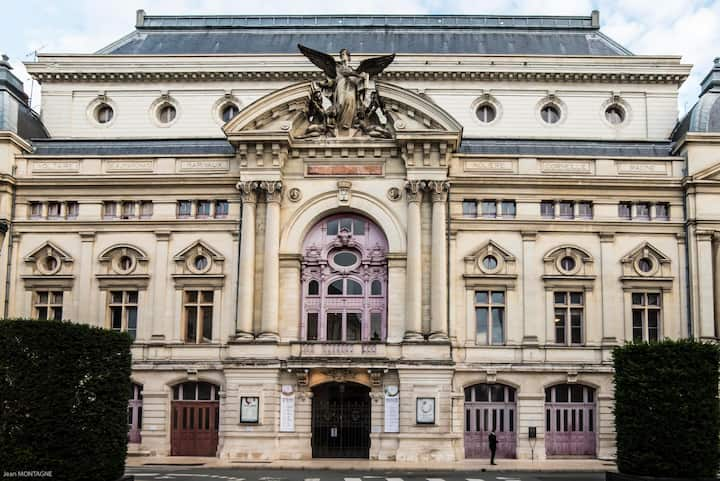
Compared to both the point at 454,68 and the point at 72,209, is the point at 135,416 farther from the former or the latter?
the point at 454,68

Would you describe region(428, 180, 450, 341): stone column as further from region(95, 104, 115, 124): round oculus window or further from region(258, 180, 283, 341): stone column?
region(95, 104, 115, 124): round oculus window

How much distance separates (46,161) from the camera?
50.4 meters

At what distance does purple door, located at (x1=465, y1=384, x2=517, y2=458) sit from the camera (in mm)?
46938

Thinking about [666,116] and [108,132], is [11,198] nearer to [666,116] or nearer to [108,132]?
[108,132]

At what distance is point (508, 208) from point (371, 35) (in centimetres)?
1940

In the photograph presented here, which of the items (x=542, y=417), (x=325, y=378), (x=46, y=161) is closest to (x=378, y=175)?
(x=325, y=378)

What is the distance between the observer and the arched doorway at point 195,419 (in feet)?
155

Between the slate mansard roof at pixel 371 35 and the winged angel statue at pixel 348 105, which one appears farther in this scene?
the slate mansard roof at pixel 371 35

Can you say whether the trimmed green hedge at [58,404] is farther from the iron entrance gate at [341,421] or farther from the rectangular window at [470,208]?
the rectangular window at [470,208]

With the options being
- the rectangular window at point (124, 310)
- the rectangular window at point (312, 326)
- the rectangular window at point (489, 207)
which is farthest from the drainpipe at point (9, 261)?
the rectangular window at point (489, 207)

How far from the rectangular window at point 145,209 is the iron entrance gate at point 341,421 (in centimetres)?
1269

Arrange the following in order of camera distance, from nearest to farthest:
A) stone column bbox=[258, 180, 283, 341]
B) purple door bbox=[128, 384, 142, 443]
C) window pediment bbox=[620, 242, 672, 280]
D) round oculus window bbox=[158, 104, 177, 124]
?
stone column bbox=[258, 180, 283, 341], purple door bbox=[128, 384, 142, 443], window pediment bbox=[620, 242, 672, 280], round oculus window bbox=[158, 104, 177, 124]

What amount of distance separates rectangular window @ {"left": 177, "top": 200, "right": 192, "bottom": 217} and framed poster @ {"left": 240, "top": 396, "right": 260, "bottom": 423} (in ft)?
33.6

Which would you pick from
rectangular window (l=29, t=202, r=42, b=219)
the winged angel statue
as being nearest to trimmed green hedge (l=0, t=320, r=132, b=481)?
rectangular window (l=29, t=202, r=42, b=219)
